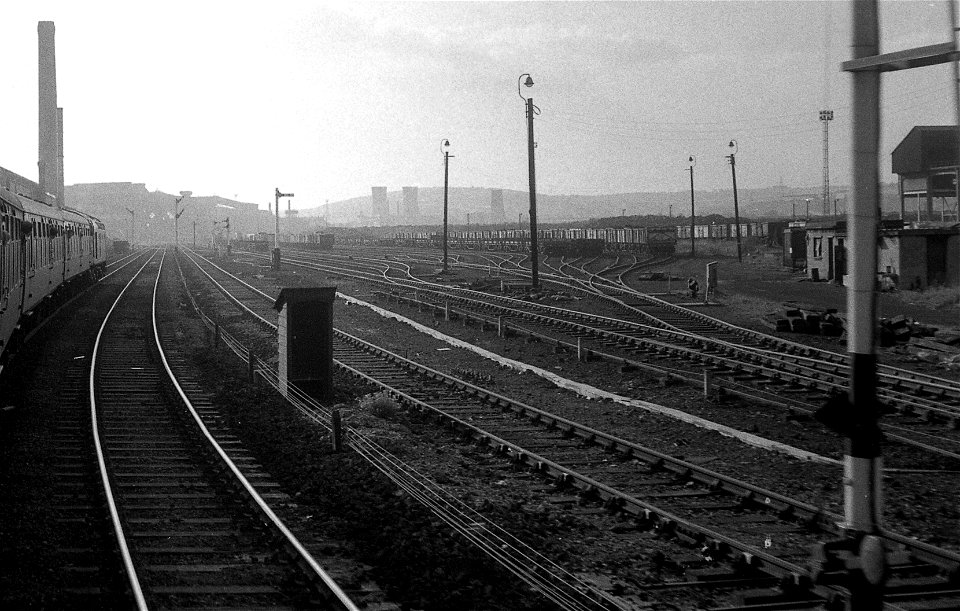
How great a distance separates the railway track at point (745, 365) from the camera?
12.7 meters

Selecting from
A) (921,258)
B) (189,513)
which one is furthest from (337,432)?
(921,258)

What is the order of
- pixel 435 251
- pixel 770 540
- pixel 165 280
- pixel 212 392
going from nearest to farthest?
pixel 770 540 < pixel 212 392 < pixel 165 280 < pixel 435 251

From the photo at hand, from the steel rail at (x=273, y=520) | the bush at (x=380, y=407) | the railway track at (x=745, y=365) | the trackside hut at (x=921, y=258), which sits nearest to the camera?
the steel rail at (x=273, y=520)

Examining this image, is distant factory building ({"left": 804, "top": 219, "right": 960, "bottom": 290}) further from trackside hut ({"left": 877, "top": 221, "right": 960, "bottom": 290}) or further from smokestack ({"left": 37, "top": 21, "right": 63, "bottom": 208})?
smokestack ({"left": 37, "top": 21, "right": 63, "bottom": 208})

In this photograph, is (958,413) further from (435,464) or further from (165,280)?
(165,280)

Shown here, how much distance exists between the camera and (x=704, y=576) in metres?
6.81

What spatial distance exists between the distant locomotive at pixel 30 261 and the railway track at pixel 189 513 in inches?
97.2

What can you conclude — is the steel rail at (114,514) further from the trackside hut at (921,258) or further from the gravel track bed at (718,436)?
the trackside hut at (921,258)

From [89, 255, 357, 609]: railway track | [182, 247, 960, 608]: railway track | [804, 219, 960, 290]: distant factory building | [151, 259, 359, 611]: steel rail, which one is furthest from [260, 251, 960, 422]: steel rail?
[804, 219, 960, 290]: distant factory building

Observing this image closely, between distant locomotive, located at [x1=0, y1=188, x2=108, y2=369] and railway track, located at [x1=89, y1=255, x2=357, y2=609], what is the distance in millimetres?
2470

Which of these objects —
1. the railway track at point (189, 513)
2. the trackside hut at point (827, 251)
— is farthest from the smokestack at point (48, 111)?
the railway track at point (189, 513)

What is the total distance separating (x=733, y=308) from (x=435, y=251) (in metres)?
51.4

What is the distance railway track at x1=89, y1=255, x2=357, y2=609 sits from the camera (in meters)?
6.83

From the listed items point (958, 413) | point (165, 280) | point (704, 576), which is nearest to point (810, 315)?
point (958, 413)
